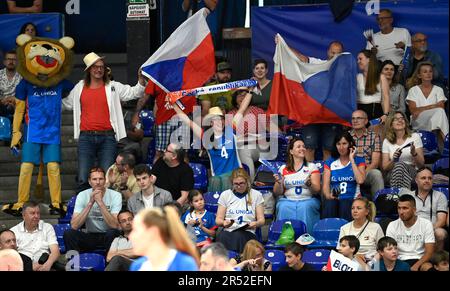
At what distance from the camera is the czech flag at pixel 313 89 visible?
16719mm

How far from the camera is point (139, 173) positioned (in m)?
15.4

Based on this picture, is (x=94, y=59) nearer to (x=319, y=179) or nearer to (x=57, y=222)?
(x=57, y=222)

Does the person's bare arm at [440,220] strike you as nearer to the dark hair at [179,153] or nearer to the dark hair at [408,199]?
the dark hair at [408,199]

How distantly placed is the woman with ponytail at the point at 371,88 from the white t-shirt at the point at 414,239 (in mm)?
2464

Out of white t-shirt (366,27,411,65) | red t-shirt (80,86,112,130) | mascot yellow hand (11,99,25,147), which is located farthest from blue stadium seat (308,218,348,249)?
mascot yellow hand (11,99,25,147)

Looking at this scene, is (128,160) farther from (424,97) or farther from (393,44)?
(393,44)

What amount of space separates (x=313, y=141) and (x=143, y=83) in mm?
2077

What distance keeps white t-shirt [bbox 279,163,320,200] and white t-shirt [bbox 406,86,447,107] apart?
6.14ft

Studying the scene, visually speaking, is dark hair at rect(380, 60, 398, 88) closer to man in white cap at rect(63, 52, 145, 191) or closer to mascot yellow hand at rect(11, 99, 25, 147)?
man in white cap at rect(63, 52, 145, 191)

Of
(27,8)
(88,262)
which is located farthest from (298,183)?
(27,8)

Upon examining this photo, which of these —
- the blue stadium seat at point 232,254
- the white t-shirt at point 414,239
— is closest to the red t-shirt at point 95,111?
the blue stadium seat at point 232,254

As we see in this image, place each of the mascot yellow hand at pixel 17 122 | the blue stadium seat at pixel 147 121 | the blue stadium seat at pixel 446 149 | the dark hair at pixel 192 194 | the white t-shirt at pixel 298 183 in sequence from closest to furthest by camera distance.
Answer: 1. the dark hair at pixel 192 194
2. the white t-shirt at pixel 298 183
3. the blue stadium seat at pixel 446 149
4. the mascot yellow hand at pixel 17 122
5. the blue stadium seat at pixel 147 121

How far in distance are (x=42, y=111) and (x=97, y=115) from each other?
0.70 metres
